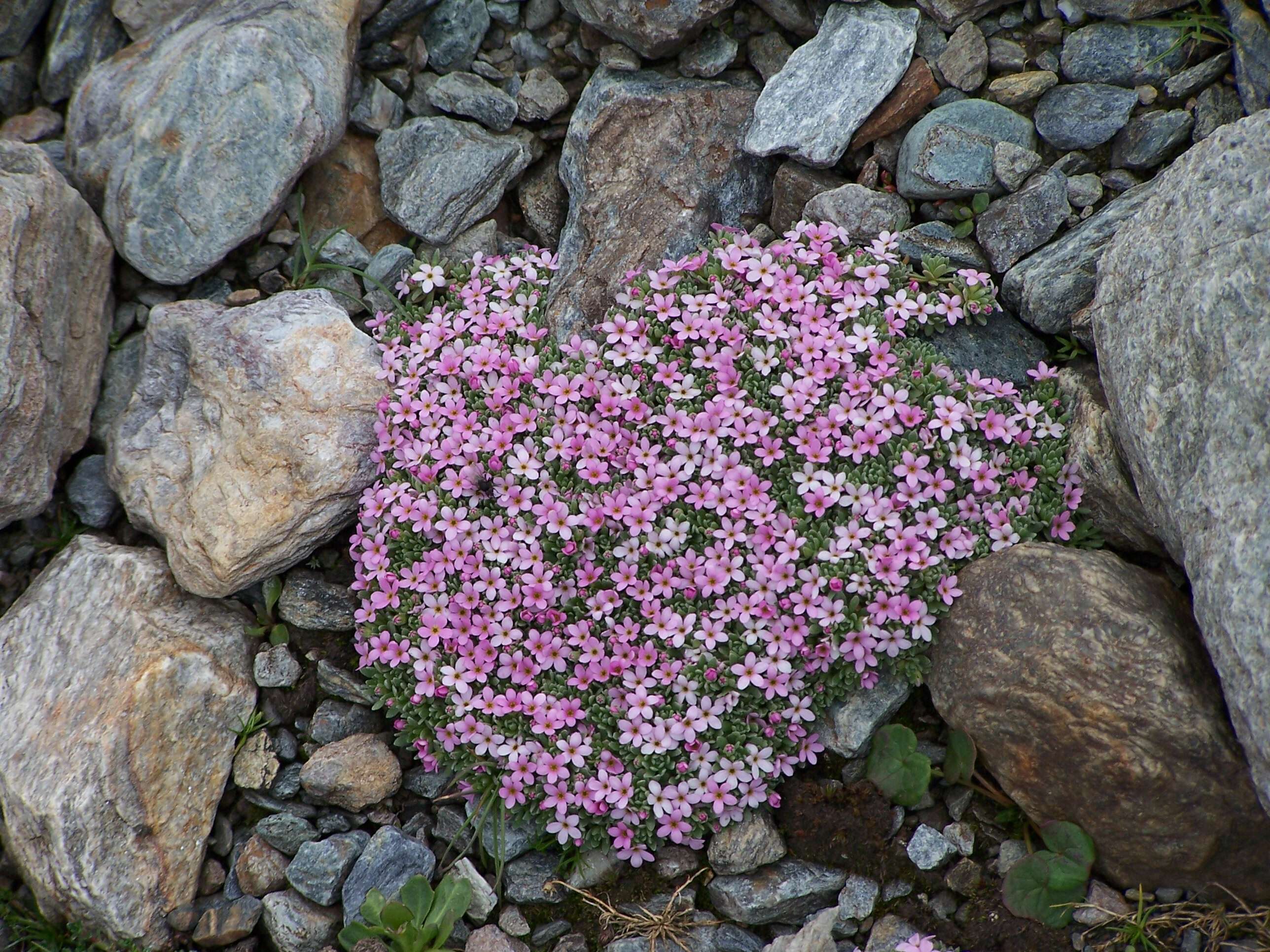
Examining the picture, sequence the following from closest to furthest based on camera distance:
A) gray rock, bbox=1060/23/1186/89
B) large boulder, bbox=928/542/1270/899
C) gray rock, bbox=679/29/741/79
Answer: large boulder, bbox=928/542/1270/899 → gray rock, bbox=1060/23/1186/89 → gray rock, bbox=679/29/741/79

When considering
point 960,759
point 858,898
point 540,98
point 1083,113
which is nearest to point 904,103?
point 1083,113

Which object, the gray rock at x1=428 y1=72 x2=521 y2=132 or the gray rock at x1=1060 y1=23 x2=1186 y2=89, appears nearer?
the gray rock at x1=1060 y1=23 x2=1186 y2=89

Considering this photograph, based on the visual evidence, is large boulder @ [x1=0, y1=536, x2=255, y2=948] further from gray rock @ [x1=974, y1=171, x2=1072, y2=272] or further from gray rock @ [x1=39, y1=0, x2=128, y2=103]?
gray rock @ [x1=974, y1=171, x2=1072, y2=272]

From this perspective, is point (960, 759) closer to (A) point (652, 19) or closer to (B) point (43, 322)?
(A) point (652, 19)

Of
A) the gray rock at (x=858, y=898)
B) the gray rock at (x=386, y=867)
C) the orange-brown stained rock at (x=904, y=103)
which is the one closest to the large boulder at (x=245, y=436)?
the gray rock at (x=386, y=867)

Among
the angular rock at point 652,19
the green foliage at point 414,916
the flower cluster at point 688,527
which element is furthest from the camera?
the angular rock at point 652,19

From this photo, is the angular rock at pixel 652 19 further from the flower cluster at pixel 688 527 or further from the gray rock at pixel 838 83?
the flower cluster at pixel 688 527

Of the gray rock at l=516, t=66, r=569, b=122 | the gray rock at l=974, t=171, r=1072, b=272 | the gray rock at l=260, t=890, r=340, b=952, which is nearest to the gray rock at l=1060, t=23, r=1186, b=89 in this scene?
the gray rock at l=974, t=171, r=1072, b=272

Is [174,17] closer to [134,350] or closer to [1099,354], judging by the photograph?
[134,350]
